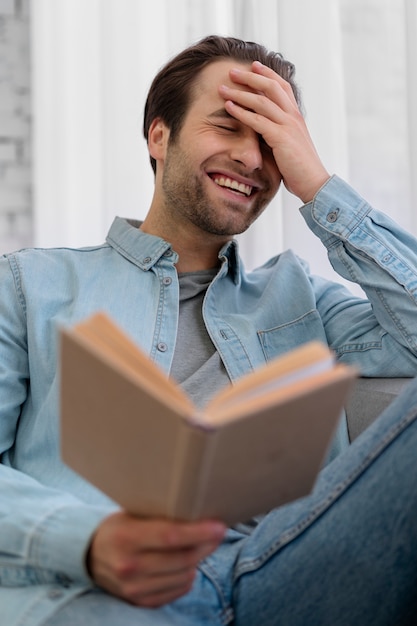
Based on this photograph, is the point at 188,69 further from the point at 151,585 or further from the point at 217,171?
the point at 151,585

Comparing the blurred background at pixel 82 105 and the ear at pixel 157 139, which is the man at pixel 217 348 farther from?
the blurred background at pixel 82 105

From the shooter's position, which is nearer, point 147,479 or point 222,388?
point 147,479

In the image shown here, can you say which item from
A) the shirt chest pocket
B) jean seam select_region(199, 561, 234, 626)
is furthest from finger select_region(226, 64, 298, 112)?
jean seam select_region(199, 561, 234, 626)

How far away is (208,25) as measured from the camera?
85.5 inches

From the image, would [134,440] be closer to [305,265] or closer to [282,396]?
[282,396]

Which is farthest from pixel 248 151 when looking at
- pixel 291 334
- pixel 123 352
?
pixel 123 352

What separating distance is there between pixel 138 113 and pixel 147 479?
5.54 feet

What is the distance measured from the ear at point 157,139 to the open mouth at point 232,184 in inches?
7.1

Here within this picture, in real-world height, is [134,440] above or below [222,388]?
above

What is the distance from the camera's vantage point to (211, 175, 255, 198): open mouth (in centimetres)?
140

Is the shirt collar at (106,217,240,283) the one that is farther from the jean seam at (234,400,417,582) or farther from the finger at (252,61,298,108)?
the jean seam at (234,400,417,582)

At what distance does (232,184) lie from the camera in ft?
4.59

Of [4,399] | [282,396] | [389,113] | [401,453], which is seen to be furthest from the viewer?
[389,113]

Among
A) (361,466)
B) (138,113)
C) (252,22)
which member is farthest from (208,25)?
(361,466)
